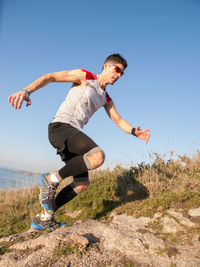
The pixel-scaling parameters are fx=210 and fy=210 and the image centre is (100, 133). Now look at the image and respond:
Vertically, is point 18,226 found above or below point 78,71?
below

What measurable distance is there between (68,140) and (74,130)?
0.17 m

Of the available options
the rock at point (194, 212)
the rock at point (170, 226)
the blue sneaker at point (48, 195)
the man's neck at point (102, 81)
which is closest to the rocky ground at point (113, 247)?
the rock at point (170, 226)

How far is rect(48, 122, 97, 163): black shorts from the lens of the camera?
3.05 meters

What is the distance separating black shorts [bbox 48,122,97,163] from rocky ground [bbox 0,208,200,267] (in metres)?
1.05

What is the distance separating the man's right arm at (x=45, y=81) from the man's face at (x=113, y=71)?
1.52ft

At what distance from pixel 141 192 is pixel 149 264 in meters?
2.24

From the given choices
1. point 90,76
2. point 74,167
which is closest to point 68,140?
point 74,167

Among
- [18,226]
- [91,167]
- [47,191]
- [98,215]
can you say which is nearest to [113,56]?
[91,167]

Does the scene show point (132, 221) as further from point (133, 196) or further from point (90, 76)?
point (90, 76)

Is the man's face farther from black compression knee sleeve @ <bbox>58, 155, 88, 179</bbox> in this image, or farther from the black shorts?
black compression knee sleeve @ <bbox>58, 155, 88, 179</bbox>

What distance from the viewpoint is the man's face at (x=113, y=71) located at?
3.48 m

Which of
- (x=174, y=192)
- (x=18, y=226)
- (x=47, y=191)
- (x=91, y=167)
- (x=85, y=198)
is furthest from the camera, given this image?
(x=85, y=198)

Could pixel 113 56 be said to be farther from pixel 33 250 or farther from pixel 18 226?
pixel 18 226

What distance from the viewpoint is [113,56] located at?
3559 mm
